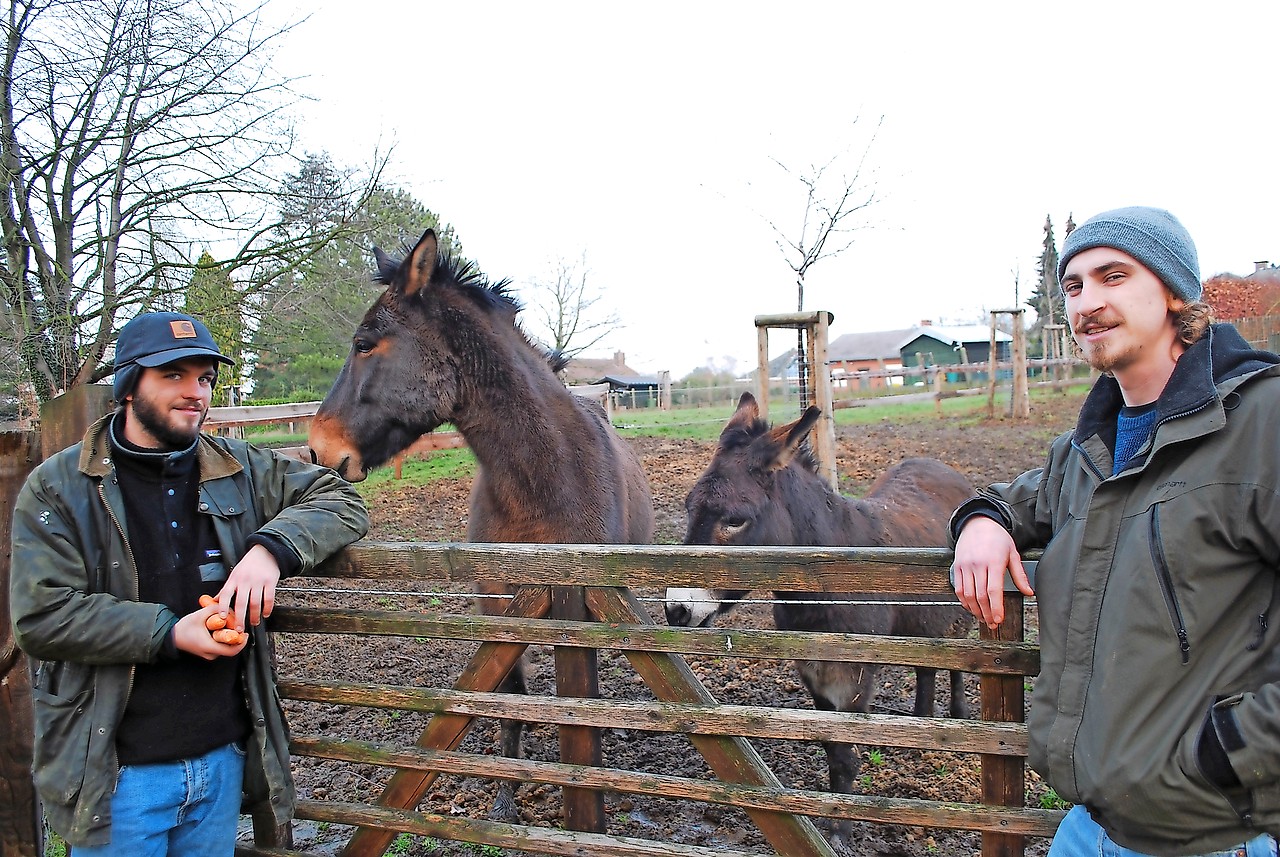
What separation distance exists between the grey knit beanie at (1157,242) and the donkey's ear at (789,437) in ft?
8.01

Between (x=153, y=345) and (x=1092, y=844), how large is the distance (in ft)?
9.22

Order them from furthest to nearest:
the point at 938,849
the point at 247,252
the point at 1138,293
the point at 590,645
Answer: the point at 247,252 → the point at 938,849 → the point at 590,645 → the point at 1138,293

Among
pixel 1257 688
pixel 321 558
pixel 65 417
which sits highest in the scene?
pixel 65 417

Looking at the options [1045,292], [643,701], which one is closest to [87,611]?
[643,701]

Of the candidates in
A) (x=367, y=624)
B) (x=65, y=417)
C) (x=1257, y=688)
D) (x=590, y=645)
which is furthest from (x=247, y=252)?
(x=1257, y=688)

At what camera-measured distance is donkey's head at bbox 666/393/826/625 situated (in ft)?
13.0

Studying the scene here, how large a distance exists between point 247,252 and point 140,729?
673cm

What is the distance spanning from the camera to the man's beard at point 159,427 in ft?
7.35

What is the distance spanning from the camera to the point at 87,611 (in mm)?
2027

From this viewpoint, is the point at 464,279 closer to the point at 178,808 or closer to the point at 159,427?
the point at 159,427

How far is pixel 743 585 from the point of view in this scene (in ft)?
7.66

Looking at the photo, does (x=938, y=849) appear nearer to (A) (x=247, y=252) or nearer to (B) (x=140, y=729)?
(B) (x=140, y=729)

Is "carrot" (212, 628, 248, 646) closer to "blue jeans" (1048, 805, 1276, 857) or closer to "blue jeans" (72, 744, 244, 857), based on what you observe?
"blue jeans" (72, 744, 244, 857)

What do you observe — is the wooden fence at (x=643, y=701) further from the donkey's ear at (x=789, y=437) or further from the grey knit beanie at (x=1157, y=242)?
the donkey's ear at (x=789, y=437)
